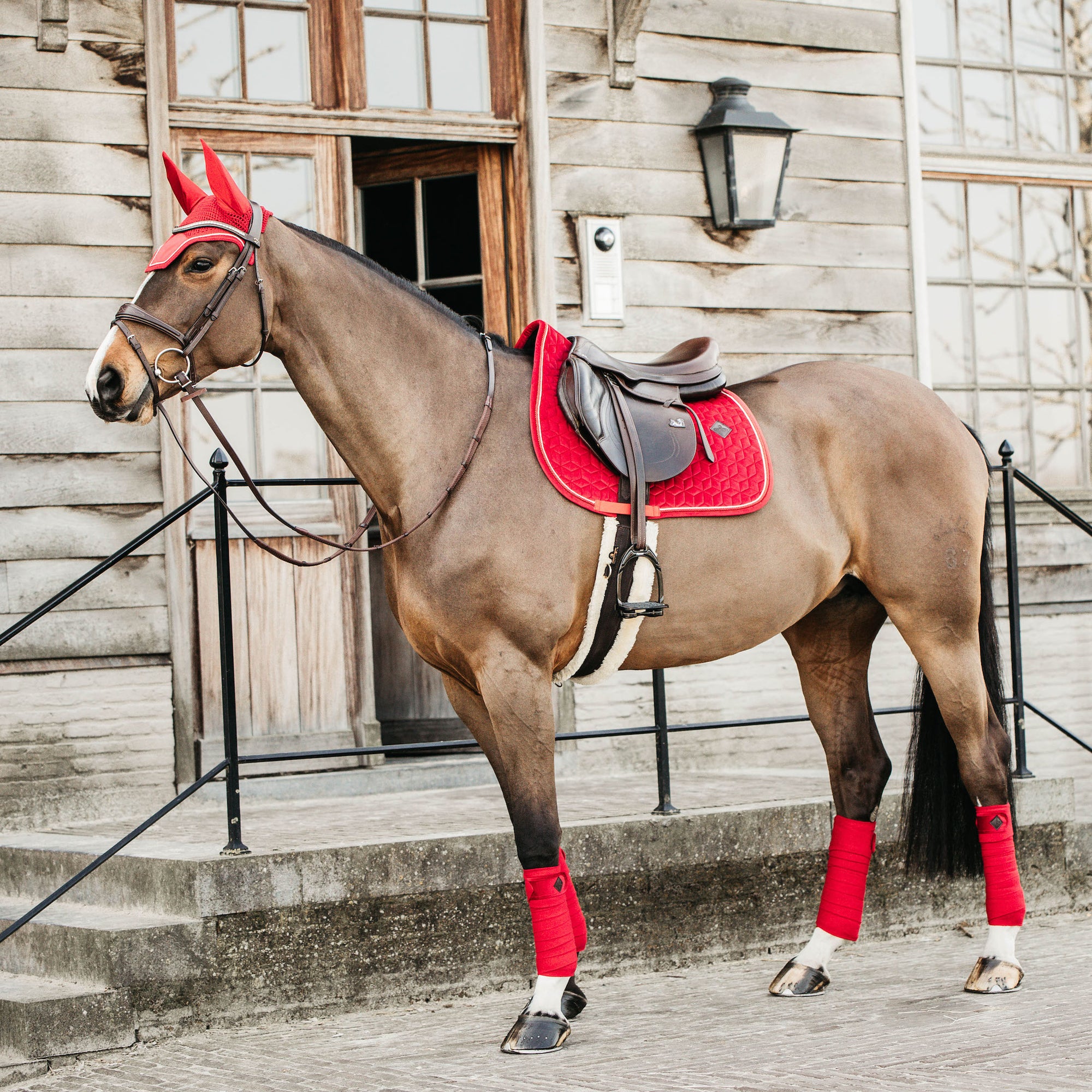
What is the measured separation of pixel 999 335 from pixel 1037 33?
1543mm

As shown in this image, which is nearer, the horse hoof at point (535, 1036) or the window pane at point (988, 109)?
the horse hoof at point (535, 1036)

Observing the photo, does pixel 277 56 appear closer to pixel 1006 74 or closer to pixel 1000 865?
pixel 1006 74

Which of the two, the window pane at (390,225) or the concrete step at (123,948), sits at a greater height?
the window pane at (390,225)

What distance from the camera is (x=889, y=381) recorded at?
14.3ft

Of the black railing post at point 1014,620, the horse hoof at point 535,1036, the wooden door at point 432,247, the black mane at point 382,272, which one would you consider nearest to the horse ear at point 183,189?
the black mane at point 382,272

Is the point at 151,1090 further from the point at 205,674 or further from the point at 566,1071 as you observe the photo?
the point at 205,674

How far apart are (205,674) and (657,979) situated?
6.98 feet

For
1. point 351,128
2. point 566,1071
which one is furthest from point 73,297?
point 566,1071

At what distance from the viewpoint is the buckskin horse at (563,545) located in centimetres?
356

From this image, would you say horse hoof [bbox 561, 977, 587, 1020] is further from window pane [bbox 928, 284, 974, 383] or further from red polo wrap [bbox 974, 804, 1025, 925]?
window pane [bbox 928, 284, 974, 383]

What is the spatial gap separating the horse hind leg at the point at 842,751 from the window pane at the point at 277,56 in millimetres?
3057

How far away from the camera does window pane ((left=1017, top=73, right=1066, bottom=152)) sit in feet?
24.4

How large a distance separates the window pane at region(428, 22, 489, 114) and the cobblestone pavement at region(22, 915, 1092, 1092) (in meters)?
3.59

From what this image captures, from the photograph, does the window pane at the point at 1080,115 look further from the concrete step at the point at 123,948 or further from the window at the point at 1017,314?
the concrete step at the point at 123,948
